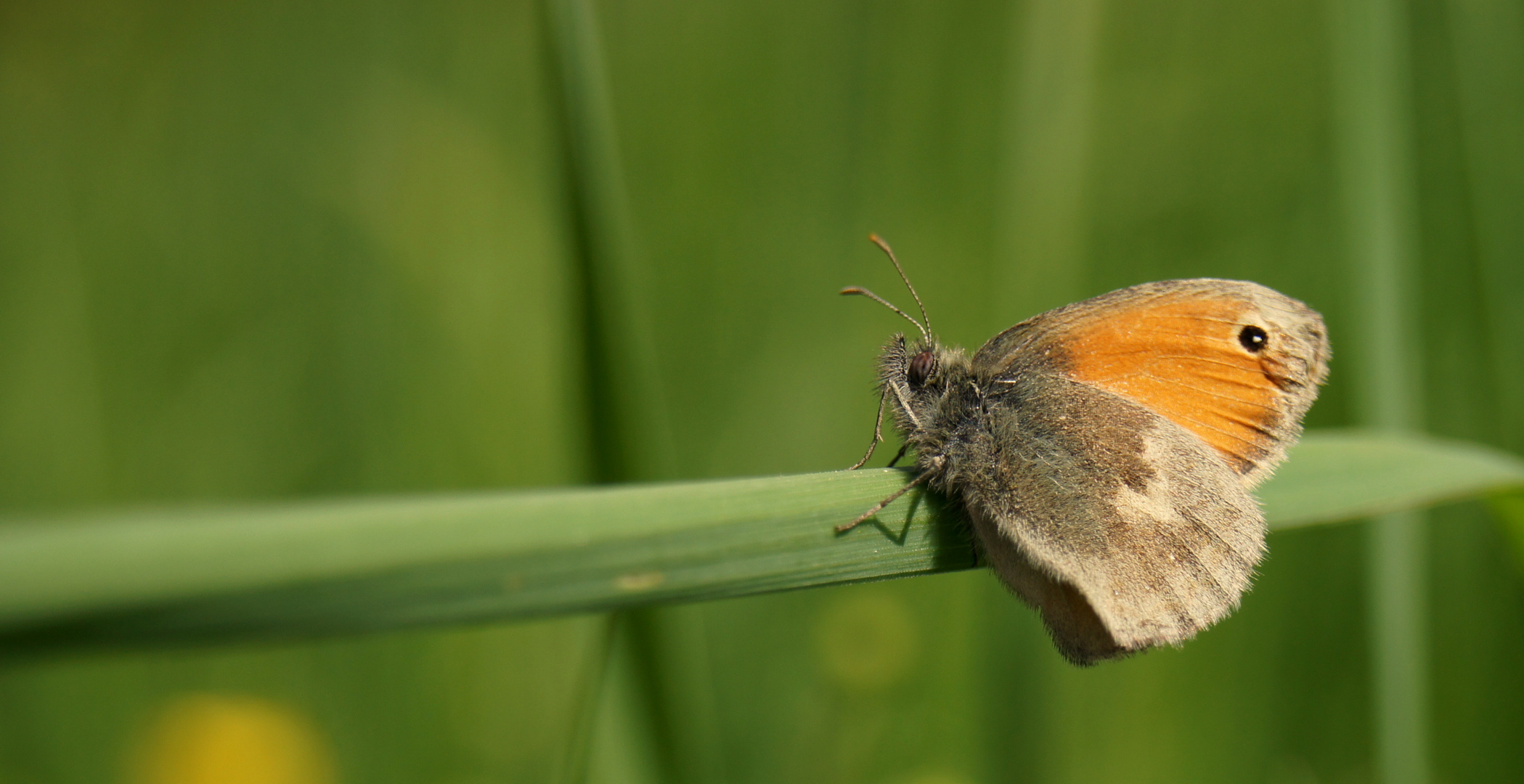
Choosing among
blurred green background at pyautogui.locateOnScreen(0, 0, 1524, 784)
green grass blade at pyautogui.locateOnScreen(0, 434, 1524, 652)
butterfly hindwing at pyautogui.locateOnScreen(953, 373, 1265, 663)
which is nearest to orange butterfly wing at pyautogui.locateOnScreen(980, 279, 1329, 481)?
butterfly hindwing at pyautogui.locateOnScreen(953, 373, 1265, 663)

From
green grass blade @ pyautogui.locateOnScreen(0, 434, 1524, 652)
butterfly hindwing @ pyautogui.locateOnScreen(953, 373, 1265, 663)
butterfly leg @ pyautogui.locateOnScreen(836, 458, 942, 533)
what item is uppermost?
green grass blade @ pyautogui.locateOnScreen(0, 434, 1524, 652)

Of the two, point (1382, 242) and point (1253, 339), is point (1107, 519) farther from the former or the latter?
point (1382, 242)

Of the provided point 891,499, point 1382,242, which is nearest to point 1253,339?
point 1382,242

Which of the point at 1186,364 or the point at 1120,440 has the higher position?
the point at 1186,364

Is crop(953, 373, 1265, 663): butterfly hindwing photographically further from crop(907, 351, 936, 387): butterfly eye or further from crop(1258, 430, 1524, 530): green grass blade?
crop(907, 351, 936, 387): butterfly eye

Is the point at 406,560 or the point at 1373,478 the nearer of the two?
the point at 406,560

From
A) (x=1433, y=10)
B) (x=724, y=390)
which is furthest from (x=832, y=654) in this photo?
(x=1433, y=10)
